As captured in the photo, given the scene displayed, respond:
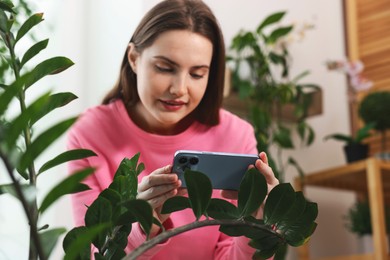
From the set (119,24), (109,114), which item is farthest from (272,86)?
(109,114)

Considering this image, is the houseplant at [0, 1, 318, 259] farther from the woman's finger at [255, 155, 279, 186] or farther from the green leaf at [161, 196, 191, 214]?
the woman's finger at [255, 155, 279, 186]

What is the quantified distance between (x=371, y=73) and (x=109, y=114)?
2.11 m

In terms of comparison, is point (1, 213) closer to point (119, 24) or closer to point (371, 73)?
point (119, 24)

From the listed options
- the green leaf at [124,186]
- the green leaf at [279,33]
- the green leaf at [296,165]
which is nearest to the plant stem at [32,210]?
the green leaf at [124,186]

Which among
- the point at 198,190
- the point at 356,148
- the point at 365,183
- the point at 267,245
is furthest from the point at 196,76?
the point at 365,183

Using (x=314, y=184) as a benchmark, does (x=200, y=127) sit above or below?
above

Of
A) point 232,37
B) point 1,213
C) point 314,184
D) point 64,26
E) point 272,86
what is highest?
point 64,26

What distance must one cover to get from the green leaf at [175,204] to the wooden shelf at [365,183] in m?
2.08

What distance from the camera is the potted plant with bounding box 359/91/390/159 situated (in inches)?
119

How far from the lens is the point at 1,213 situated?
2445 mm

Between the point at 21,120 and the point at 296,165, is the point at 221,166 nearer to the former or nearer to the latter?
the point at 21,120

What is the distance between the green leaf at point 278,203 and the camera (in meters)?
0.77

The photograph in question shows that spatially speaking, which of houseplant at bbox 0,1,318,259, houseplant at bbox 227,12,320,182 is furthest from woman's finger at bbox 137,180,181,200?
houseplant at bbox 227,12,320,182

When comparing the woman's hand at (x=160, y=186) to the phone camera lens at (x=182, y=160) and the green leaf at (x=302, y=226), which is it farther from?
the green leaf at (x=302, y=226)
